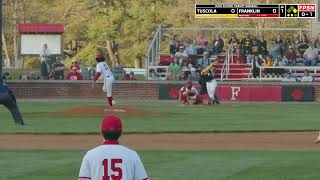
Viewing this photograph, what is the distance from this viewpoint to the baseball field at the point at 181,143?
13.3 meters

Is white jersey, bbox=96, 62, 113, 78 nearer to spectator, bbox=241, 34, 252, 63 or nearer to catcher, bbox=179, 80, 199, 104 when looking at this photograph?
catcher, bbox=179, 80, 199, 104

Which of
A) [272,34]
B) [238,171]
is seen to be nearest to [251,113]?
[238,171]

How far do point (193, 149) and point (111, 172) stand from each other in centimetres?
1031

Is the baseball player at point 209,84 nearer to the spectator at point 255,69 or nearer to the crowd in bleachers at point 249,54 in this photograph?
the crowd in bleachers at point 249,54

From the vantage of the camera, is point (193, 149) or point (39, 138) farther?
point (39, 138)

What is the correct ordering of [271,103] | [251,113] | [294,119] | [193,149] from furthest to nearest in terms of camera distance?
[271,103], [251,113], [294,119], [193,149]

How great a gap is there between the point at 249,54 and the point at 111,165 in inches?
1463

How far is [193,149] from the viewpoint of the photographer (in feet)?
56.0

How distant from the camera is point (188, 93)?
3481 centimetres

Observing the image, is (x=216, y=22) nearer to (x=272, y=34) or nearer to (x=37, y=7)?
(x=272, y=34)

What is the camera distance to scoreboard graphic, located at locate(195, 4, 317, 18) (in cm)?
4284

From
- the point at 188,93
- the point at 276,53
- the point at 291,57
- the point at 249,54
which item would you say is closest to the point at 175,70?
the point at 249,54

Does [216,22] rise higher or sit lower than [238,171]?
higher

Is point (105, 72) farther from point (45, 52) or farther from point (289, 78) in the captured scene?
point (45, 52)
